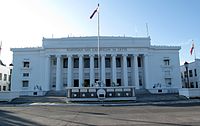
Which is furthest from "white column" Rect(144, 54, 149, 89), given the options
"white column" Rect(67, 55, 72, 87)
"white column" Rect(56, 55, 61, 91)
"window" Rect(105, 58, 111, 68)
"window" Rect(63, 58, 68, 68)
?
"white column" Rect(56, 55, 61, 91)

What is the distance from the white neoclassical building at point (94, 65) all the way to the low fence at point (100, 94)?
20.2 meters

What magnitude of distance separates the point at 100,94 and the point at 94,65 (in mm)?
24352

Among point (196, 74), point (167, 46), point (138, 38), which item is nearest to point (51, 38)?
point (138, 38)

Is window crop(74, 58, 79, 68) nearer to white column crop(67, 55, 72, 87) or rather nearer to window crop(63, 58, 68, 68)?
window crop(63, 58, 68, 68)

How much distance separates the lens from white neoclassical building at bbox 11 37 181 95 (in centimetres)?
5056

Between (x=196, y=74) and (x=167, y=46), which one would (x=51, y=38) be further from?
(x=196, y=74)

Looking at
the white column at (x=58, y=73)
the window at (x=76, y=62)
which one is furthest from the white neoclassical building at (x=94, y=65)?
the window at (x=76, y=62)

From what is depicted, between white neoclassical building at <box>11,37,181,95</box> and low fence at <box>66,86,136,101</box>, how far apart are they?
20.2 m

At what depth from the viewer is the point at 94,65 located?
174 ft

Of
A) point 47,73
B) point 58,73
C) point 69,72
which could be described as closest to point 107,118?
point 69,72

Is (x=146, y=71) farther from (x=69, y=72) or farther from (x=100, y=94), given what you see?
(x=100, y=94)

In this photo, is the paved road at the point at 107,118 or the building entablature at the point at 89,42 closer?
the paved road at the point at 107,118

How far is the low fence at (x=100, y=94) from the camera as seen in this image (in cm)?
2903

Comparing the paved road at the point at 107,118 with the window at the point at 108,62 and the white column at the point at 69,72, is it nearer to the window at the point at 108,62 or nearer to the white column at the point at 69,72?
the white column at the point at 69,72
